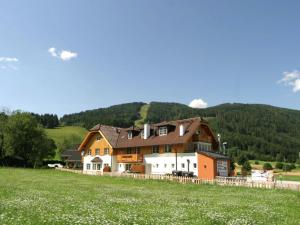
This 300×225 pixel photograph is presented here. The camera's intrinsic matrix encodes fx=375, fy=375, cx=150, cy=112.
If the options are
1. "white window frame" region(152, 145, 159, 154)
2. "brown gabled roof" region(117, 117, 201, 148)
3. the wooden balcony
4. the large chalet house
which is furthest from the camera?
the wooden balcony

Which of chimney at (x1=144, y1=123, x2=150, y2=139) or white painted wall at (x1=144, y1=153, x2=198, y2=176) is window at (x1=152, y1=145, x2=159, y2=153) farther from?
chimney at (x1=144, y1=123, x2=150, y2=139)

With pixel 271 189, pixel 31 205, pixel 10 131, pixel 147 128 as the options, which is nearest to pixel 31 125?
pixel 10 131

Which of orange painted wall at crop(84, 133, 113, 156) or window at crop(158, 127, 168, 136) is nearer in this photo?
window at crop(158, 127, 168, 136)

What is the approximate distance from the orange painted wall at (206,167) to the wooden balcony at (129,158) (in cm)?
1502

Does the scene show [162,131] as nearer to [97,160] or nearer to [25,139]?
[97,160]

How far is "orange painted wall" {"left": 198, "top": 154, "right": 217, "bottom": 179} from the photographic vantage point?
57.8m

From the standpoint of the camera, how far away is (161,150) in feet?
222

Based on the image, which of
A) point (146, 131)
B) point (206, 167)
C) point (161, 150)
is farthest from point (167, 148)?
point (206, 167)

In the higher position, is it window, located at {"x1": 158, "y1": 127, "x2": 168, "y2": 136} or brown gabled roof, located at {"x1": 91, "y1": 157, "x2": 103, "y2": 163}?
window, located at {"x1": 158, "y1": 127, "x2": 168, "y2": 136}

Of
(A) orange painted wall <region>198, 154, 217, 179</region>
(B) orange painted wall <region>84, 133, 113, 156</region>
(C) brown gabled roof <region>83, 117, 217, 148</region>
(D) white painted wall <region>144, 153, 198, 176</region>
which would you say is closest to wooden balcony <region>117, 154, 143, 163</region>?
(D) white painted wall <region>144, 153, 198, 176</region>

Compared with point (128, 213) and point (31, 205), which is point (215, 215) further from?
point (31, 205)

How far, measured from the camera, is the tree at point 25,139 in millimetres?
91312

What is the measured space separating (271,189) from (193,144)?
29845mm

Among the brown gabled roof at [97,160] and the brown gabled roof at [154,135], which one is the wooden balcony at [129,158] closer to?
the brown gabled roof at [154,135]
